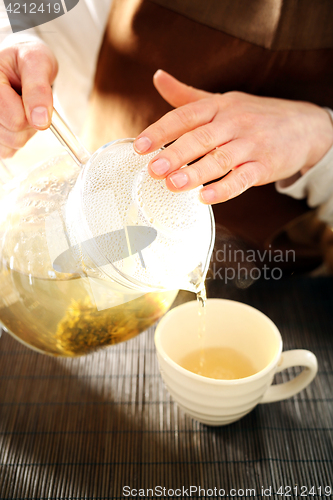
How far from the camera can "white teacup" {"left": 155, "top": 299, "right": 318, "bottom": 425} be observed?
0.34 meters

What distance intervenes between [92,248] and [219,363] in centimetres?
20

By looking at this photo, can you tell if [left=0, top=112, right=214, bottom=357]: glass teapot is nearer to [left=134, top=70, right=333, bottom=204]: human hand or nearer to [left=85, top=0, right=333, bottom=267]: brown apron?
[left=134, top=70, right=333, bottom=204]: human hand

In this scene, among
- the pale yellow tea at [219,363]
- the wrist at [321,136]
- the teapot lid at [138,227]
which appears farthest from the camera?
the wrist at [321,136]

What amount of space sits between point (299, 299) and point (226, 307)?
0.20 metres

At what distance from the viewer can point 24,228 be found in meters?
0.35

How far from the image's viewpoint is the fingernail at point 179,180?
31 centimetres

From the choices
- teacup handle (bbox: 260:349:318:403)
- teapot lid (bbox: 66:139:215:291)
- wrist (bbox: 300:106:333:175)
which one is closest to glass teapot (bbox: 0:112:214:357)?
teapot lid (bbox: 66:139:215:291)

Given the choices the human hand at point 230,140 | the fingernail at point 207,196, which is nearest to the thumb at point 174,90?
the human hand at point 230,140

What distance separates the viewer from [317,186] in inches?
23.3

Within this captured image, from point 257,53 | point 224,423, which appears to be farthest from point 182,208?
point 257,53

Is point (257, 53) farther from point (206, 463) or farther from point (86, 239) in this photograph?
point (206, 463)

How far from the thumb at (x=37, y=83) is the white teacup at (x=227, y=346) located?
0.72 feet

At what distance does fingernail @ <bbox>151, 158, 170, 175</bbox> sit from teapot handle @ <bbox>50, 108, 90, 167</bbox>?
83 mm

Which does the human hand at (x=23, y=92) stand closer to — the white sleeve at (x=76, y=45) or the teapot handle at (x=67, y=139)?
the teapot handle at (x=67, y=139)
